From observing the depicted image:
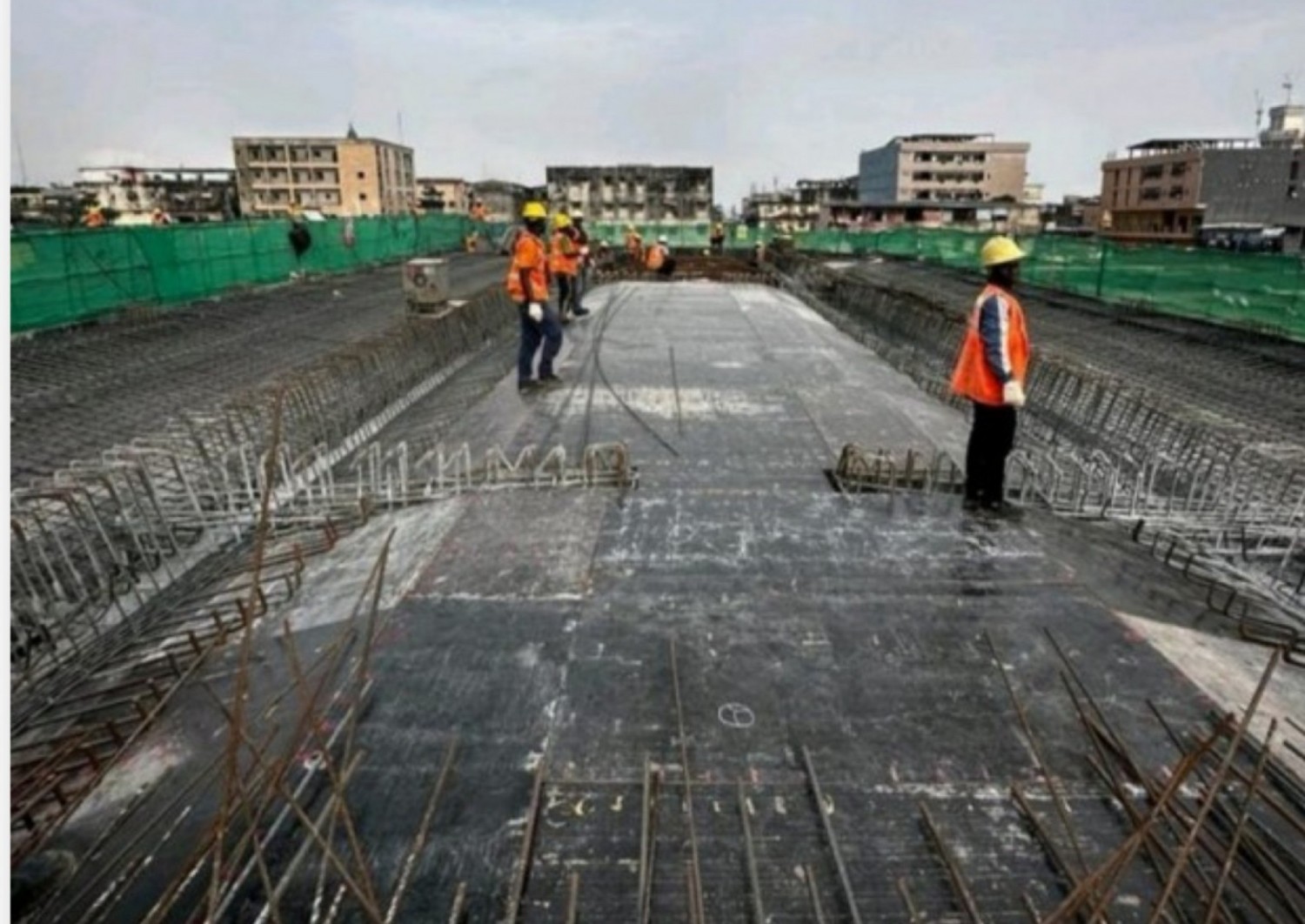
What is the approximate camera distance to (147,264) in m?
16.8

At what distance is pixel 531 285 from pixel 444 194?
102 m

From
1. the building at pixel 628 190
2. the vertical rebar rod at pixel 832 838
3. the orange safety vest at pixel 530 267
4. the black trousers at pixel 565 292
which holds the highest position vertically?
the building at pixel 628 190

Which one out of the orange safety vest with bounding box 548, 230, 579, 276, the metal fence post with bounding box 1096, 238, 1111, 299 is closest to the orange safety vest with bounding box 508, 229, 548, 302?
the orange safety vest with bounding box 548, 230, 579, 276

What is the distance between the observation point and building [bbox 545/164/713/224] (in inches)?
2042

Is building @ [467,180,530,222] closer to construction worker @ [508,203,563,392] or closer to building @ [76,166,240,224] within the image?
building @ [76,166,240,224]

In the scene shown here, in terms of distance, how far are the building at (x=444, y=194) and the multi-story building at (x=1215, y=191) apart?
6473cm

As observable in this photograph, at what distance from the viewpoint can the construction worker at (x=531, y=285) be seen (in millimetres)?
8609

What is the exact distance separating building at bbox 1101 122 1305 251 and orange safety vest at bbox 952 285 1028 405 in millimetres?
57097

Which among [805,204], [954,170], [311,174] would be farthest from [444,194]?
[954,170]

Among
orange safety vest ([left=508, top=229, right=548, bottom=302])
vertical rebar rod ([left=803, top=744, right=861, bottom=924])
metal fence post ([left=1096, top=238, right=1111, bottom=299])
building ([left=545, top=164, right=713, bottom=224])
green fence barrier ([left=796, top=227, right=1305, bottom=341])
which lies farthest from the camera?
building ([left=545, top=164, right=713, bottom=224])

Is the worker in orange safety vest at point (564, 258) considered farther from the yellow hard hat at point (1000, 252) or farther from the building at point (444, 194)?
the building at point (444, 194)

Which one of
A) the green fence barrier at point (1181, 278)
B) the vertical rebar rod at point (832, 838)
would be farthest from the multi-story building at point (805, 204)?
the vertical rebar rod at point (832, 838)

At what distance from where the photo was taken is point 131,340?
13812mm

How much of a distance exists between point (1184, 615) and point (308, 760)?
4273 millimetres
